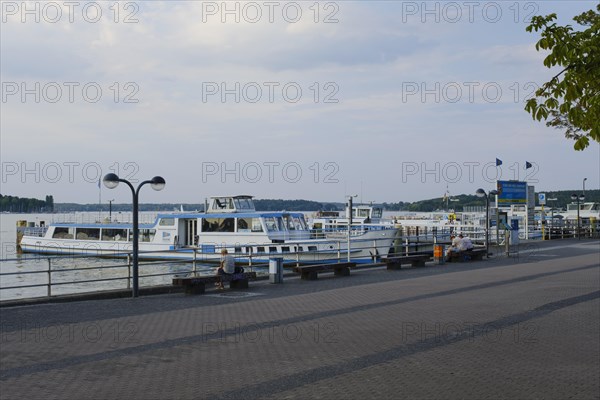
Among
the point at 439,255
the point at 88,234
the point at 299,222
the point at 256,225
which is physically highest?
the point at 299,222

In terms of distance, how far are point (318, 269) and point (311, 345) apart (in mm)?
10601

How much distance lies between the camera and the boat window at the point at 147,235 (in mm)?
41312

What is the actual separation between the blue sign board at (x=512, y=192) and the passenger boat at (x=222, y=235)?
7848mm

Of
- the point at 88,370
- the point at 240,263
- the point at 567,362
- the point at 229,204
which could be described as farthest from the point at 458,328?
the point at 229,204

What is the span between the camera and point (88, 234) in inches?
1812

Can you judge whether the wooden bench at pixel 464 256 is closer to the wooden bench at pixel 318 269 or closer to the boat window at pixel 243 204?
the wooden bench at pixel 318 269

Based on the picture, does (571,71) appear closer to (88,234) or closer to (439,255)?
(439,255)

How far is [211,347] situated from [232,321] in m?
2.45

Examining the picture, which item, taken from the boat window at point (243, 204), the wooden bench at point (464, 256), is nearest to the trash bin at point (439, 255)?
the wooden bench at point (464, 256)

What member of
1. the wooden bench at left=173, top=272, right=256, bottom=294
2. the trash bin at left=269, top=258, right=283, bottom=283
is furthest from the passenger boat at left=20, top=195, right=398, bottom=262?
the wooden bench at left=173, top=272, right=256, bottom=294

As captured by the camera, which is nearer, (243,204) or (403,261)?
(403,261)

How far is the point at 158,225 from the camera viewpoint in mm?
40781

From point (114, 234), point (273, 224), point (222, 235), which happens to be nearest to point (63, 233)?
point (114, 234)

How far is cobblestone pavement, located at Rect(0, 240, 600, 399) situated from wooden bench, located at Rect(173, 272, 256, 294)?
42 cm
